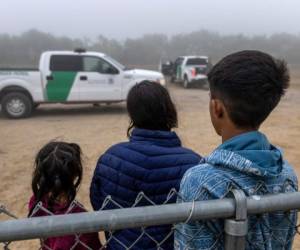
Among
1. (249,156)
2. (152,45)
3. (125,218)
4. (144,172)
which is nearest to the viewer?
(125,218)

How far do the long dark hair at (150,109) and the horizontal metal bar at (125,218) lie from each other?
901 mm

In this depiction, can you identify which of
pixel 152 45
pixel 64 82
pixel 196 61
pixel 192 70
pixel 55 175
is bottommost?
pixel 152 45

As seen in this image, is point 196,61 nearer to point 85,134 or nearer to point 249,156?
point 85,134

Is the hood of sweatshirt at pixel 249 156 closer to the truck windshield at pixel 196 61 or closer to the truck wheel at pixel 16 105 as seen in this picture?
the truck wheel at pixel 16 105

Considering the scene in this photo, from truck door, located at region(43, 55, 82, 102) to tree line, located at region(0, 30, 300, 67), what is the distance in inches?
1030

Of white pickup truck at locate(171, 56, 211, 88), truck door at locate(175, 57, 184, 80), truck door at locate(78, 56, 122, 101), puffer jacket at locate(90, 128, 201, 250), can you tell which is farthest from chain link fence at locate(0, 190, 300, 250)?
truck door at locate(175, 57, 184, 80)

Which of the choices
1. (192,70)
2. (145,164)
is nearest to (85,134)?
(145,164)

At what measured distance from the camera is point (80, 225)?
54.7 inches

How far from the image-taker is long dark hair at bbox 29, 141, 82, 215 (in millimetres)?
2258

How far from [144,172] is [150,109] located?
0.37 m

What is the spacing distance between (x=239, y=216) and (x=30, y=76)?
11.9 metres

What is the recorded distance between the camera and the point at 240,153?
5.04 ft

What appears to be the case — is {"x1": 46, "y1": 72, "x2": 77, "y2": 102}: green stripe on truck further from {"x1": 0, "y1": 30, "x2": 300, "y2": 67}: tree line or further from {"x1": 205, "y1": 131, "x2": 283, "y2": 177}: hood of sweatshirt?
{"x1": 0, "y1": 30, "x2": 300, "y2": 67}: tree line

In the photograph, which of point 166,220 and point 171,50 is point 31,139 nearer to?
point 166,220
